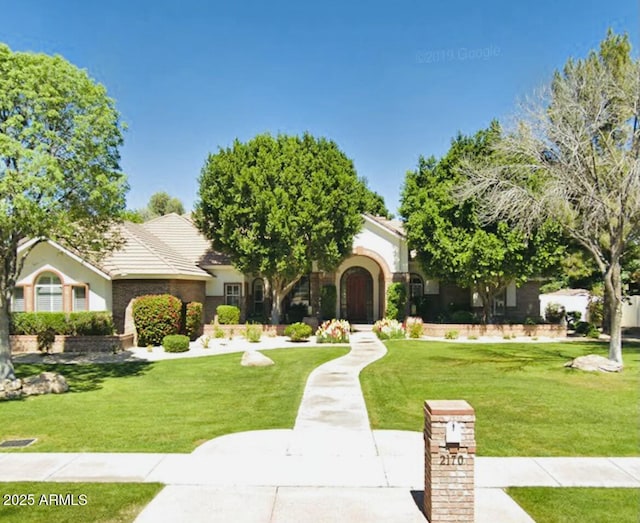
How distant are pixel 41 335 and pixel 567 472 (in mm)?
20304

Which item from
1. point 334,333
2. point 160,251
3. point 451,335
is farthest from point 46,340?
point 451,335

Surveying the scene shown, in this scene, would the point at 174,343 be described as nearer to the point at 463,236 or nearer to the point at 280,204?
the point at 280,204

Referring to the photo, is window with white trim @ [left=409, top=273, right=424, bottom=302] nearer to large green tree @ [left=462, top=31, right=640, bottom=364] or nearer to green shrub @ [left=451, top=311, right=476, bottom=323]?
green shrub @ [left=451, top=311, right=476, bottom=323]

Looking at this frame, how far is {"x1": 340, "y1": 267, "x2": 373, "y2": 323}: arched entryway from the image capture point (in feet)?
103

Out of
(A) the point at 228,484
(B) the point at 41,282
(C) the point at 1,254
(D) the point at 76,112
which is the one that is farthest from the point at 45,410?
(B) the point at 41,282

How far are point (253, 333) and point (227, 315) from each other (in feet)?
8.77

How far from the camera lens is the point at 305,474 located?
23.5 feet

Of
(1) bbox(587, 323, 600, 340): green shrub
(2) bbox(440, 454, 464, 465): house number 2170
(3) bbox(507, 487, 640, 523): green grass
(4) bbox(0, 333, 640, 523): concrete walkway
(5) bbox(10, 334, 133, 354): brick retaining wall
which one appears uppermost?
(2) bbox(440, 454, 464, 465): house number 2170

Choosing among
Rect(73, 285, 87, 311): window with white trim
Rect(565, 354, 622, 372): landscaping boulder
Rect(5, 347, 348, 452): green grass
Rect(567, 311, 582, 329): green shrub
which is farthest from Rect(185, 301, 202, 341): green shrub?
Rect(567, 311, 582, 329): green shrub

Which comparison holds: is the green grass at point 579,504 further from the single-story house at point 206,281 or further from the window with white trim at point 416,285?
the window with white trim at point 416,285

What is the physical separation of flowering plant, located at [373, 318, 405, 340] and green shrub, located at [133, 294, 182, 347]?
10051 millimetres

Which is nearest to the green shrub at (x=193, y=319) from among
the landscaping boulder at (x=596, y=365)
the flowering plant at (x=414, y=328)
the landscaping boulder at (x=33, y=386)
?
the landscaping boulder at (x=33, y=386)

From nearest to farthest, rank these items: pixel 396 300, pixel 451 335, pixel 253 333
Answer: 1. pixel 253 333
2. pixel 451 335
3. pixel 396 300

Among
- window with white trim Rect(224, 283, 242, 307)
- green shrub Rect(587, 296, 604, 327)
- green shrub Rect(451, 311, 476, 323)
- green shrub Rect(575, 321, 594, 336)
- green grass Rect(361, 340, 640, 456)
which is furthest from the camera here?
Answer: green shrub Rect(587, 296, 604, 327)
